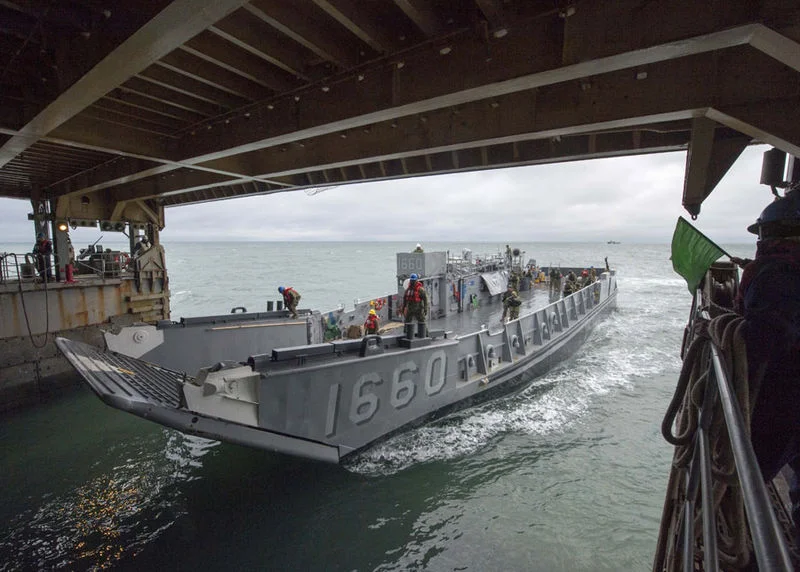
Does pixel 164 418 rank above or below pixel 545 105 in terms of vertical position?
below

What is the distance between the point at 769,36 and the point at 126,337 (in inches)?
374

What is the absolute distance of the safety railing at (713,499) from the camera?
0.90 meters

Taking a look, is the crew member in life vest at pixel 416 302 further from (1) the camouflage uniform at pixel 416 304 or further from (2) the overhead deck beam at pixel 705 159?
(2) the overhead deck beam at pixel 705 159

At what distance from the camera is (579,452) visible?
25.5 feet

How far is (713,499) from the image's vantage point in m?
1.73

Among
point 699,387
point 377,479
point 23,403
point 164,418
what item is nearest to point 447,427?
point 377,479

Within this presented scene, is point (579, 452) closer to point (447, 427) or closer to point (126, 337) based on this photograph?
point (447, 427)

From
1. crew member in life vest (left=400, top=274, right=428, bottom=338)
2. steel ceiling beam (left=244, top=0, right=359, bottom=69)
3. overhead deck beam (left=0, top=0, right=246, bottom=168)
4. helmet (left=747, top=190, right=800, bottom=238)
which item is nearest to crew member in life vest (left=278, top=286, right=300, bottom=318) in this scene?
crew member in life vest (left=400, top=274, right=428, bottom=338)

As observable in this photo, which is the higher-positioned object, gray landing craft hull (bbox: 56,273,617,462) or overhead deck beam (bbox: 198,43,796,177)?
overhead deck beam (bbox: 198,43,796,177)

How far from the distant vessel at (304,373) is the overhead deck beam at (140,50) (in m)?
3.66

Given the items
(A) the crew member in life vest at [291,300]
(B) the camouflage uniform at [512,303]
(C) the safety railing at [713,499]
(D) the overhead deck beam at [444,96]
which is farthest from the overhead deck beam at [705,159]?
(A) the crew member in life vest at [291,300]

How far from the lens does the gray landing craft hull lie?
16.3 feet

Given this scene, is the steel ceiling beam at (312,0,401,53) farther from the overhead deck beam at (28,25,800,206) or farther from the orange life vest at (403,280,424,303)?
the orange life vest at (403,280,424,303)

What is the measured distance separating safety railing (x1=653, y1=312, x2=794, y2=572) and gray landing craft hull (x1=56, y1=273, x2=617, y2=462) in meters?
4.50
